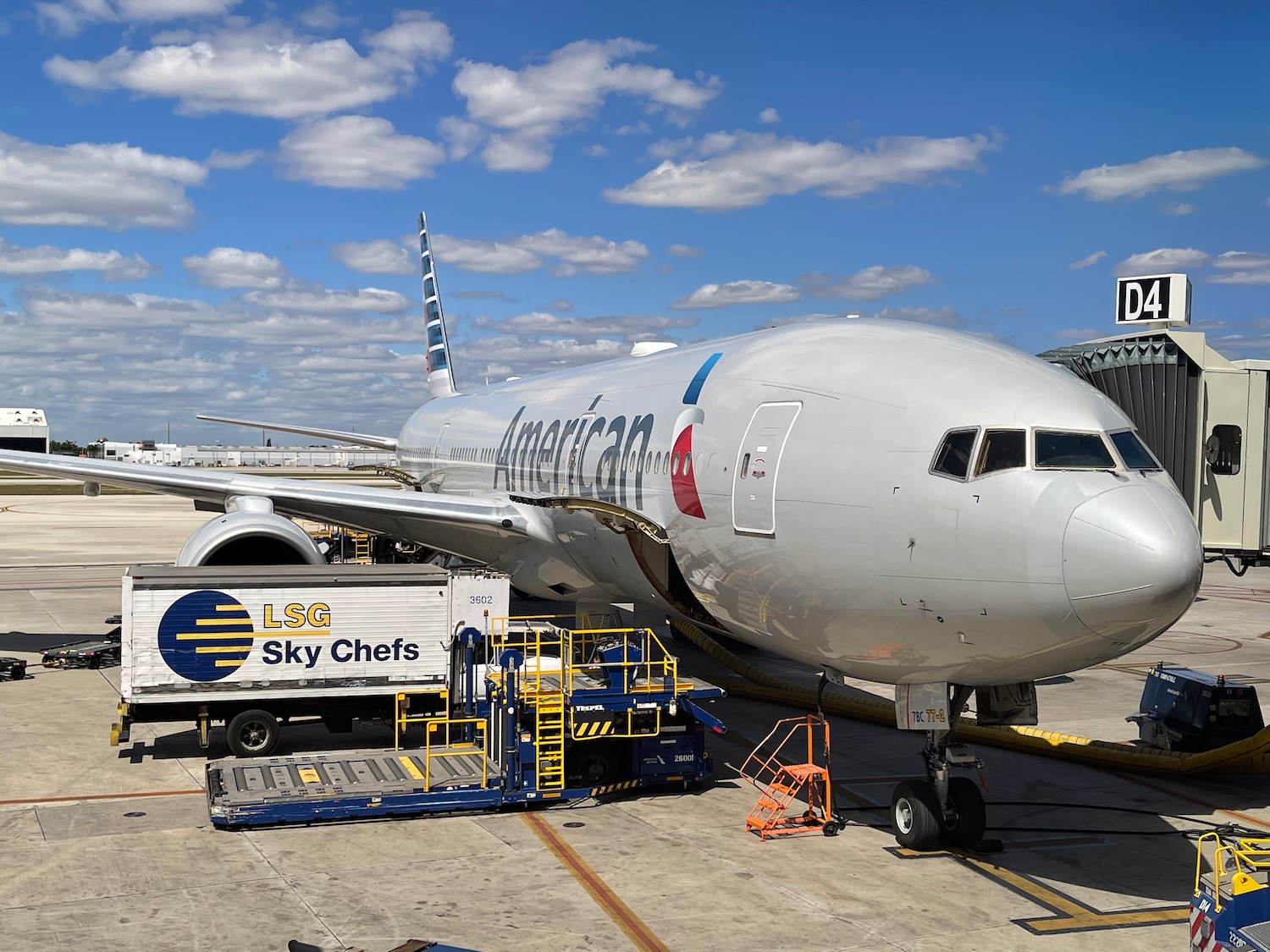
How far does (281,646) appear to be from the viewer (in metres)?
14.5

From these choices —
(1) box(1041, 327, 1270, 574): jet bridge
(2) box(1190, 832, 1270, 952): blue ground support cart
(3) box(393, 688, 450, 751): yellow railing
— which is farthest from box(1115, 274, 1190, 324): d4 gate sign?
(3) box(393, 688, 450, 751): yellow railing

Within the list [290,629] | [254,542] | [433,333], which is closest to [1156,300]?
[290,629]

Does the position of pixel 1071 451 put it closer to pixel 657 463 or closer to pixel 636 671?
pixel 657 463

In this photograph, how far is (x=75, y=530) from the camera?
53.6m

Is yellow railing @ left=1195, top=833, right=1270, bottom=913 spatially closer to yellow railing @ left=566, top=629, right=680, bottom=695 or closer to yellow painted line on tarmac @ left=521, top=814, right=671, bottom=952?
yellow painted line on tarmac @ left=521, top=814, right=671, bottom=952

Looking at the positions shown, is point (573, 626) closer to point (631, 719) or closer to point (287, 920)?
point (631, 719)

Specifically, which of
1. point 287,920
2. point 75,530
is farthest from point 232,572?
point 75,530

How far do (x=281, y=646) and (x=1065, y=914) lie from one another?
9182mm

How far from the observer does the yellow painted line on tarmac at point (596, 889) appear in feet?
29.5

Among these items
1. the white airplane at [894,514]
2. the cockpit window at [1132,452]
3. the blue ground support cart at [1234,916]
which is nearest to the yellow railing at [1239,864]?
the blue ground support cart at [1234,916]

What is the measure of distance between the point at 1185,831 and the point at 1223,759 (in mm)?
2581

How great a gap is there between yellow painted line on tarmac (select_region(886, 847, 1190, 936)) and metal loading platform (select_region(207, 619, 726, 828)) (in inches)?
150

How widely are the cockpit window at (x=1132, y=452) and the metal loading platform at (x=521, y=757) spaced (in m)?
5.70

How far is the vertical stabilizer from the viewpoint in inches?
1390
